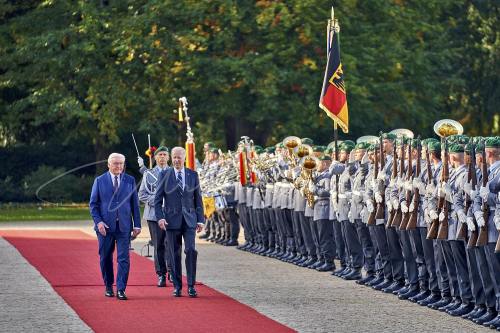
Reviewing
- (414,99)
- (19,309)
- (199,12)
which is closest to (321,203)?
(19,309)

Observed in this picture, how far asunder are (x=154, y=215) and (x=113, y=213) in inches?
68.9

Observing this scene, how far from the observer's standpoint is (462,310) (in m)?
16.4

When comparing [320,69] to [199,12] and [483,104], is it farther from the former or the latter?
[483,104]

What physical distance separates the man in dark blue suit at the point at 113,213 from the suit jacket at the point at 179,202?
50cm

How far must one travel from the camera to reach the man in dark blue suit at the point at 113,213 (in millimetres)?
18516

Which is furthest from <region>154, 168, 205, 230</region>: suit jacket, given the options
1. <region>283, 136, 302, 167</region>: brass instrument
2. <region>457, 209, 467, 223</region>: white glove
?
<region>283, 136, 302, 167</region>: brass instrument

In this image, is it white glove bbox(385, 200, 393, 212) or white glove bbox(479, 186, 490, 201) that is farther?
white glove bbox(385, 200, 393, 212)

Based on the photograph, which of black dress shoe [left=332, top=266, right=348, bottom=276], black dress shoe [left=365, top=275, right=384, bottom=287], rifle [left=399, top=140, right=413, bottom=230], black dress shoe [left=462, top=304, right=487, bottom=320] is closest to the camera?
black dress shoe [left=462, top=304, right=487, bottom=320]

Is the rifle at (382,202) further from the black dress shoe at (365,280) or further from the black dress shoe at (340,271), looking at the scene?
the black dress shoe at (340,271)

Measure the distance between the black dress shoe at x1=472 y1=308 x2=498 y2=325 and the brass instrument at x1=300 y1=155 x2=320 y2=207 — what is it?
7.24 m

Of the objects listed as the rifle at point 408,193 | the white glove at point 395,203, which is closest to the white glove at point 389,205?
the white glove at point 395,203

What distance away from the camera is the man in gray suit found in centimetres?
2023

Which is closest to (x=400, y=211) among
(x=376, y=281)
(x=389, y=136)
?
(x=389, y=136)

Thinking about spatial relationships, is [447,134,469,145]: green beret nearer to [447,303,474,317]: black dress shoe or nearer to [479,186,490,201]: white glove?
[479,186,490,201]: white glove
